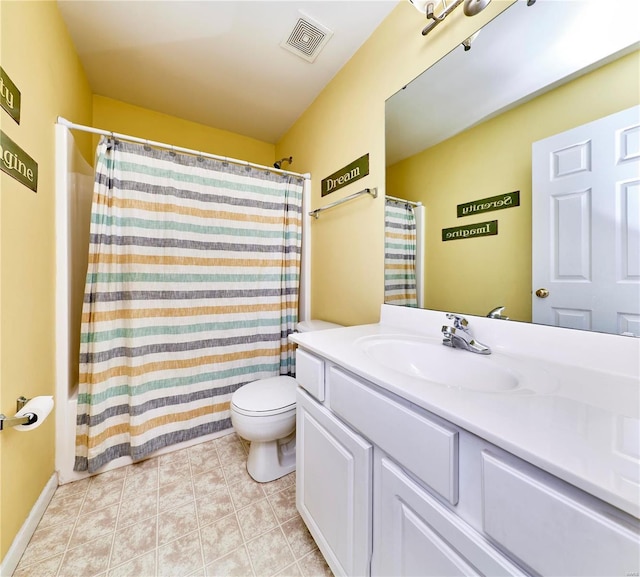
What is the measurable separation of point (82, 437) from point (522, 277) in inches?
81.7

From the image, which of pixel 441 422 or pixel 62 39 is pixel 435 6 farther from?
pixel 62 39

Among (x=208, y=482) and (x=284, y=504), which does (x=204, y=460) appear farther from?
(x=284, y=504)

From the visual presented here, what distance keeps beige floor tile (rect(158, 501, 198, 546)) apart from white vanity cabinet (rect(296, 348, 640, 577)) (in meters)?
0.51

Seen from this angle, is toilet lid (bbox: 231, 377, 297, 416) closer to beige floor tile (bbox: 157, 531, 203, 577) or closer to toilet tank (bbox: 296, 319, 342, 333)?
toilet tank (bbox: 296, 319, 342, 333)

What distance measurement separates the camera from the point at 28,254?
104cm

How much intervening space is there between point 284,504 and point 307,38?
238 centimetres

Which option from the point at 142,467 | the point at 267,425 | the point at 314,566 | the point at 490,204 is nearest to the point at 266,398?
the point at 267,425

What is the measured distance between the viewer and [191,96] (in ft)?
6.28

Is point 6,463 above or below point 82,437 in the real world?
above

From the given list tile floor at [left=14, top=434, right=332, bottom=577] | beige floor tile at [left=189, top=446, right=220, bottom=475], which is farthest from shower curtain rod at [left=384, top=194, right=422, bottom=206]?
beige floor tile at [left=189, top=446, right=220, bottom=475]

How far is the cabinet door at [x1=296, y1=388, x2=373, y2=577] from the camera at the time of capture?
0.70m

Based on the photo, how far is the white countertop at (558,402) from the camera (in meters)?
0.34

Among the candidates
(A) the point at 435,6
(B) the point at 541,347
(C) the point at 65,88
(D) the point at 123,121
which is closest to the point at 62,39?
(C) the point at 65,88

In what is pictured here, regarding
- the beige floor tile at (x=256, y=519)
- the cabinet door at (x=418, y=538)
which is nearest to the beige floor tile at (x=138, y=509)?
the beige floor tile at (x=256, y=519)
